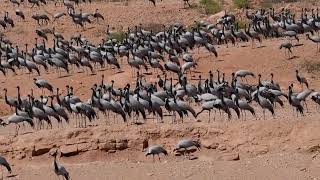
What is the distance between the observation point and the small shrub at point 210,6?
4362 centimetres

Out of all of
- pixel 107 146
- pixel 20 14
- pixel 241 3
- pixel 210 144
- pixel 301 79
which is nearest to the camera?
pixel 210 144

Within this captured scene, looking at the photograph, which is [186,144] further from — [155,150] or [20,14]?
[20,14]

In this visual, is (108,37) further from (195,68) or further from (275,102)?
(275,102)

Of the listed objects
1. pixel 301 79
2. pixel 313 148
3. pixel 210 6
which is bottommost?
pixel 313 148

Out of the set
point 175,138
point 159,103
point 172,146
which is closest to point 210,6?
point 159,103

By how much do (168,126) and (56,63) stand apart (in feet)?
35.9

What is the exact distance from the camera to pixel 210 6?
144 ft

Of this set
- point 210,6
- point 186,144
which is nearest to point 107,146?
point 186,144

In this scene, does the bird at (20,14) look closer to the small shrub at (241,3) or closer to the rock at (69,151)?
the small shrub at (241,3)

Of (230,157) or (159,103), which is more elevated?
(159,103)

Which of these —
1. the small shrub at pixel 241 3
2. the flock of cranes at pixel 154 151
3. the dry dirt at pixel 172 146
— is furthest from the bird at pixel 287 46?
the small shrub at pixel 241 3

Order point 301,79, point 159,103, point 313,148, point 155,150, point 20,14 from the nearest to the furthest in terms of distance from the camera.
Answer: point 155,150 → point 313,148 → point 159,103 → point 301,79 → point 20,14

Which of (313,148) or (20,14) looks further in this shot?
(20,14)

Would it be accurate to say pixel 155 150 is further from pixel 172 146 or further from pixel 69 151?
pixel 69 151
